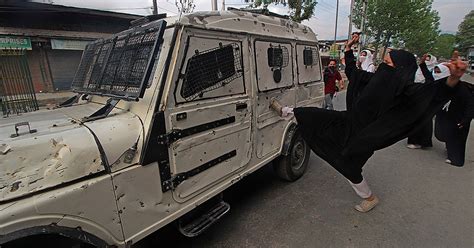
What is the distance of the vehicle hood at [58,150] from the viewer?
1.40 meters

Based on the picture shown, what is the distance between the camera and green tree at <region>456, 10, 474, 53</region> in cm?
7075

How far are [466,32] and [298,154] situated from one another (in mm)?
98179

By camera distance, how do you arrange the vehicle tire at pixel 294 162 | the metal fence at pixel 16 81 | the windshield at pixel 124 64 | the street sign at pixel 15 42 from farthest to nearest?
the street sign at pixel 15 42 → the metal fence at pixel 16 81 → the vehicle tire at pixel 294 162 → the windshield at pixel 124 64

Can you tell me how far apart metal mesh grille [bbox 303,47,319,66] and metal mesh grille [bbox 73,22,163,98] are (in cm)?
265

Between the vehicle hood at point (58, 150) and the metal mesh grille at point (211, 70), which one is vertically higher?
the metal mesh grille at point (211, 70)

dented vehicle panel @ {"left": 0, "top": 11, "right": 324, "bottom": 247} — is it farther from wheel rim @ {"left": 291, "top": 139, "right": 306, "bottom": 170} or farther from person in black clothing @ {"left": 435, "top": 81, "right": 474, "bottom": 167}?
person in black clothing @ {"left": 435, "top": 81, "right": 474, "bottom": 167}

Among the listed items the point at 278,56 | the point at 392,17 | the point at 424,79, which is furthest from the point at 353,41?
the point at 392,17

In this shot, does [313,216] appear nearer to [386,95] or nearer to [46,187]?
[386,95]

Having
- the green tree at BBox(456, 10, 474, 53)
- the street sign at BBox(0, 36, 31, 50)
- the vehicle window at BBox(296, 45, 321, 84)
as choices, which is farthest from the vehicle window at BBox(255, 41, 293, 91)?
the green tree at BBox(456, 10, 474, 53)

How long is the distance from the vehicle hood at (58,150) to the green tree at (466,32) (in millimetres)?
92547

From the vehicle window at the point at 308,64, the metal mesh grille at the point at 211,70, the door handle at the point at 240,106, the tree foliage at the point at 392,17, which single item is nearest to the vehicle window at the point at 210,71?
the metal mesh grille at the point at 211,70

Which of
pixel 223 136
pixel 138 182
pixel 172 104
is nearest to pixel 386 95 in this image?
pixel 223 136

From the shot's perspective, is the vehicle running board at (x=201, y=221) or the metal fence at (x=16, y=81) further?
the metal fence at (x=16, y=81)

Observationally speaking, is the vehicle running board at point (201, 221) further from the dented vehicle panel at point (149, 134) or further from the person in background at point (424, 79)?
the person in background at point (424, 79)
